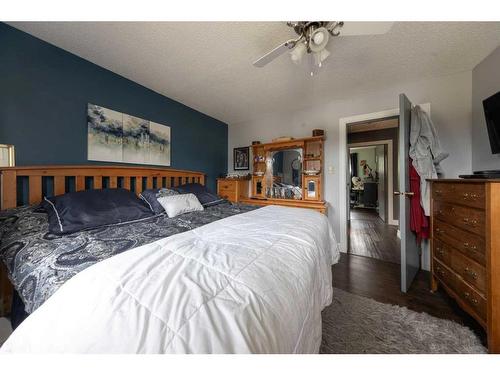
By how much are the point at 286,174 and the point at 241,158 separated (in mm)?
1025

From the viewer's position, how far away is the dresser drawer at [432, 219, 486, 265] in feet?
3.88

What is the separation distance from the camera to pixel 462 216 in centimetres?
135

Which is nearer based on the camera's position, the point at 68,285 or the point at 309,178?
the point at 68,285

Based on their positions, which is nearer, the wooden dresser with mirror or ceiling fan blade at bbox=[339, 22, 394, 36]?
ceiling fan blade at bbox=[339, 22, 394, 36]

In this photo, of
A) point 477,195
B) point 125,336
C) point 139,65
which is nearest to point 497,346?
point 477,195

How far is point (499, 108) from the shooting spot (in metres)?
1.44

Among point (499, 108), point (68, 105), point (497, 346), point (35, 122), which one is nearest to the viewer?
point (497, 346)

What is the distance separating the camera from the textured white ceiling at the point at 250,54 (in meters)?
1.50

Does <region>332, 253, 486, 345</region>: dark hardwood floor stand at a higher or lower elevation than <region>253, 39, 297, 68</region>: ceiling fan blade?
lower

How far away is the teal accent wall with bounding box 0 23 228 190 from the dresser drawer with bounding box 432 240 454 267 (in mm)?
3377

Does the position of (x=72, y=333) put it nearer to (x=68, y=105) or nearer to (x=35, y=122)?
(x=35, y=122)

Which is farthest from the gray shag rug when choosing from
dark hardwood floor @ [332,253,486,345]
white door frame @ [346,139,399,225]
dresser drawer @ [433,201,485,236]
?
white door frame @ [346,139,399,225]

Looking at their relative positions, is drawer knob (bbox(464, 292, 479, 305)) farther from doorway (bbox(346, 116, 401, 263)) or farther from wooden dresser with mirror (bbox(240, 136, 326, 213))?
wooden dresser with mirror (bbox(240, 136, 326, 213))

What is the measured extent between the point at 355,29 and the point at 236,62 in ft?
3.66
